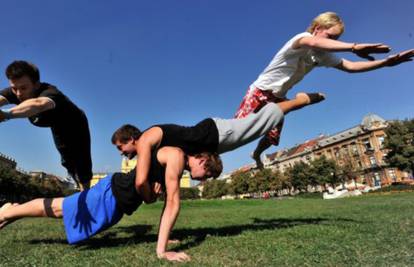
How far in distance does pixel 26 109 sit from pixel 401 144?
56.4 metres

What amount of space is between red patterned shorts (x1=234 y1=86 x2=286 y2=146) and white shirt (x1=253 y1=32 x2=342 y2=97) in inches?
3.3

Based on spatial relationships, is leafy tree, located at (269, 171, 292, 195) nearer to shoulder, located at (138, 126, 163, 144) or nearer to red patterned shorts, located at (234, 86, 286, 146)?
red patterned shorts, located at (234, 86, 286, 146)

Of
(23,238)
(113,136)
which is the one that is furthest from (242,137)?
(23,238)

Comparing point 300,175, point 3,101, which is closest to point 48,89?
point 3,101

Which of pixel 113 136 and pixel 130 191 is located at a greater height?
pixel 113 136

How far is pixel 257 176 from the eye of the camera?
83.9 metres

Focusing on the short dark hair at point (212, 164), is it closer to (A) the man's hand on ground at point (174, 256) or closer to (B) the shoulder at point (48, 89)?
(A) the man's hand on ground at point (174, 256)

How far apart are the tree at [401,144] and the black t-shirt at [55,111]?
54.8m

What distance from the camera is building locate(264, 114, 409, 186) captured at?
75.2 meters

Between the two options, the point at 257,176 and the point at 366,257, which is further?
the point at 257,176

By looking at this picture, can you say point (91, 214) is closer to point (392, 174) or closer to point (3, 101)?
point (3, 101)

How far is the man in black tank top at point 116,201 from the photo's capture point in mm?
3621

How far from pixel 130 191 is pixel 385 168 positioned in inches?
3286

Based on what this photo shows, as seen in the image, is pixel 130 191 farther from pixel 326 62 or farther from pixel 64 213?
pixel 326 62
